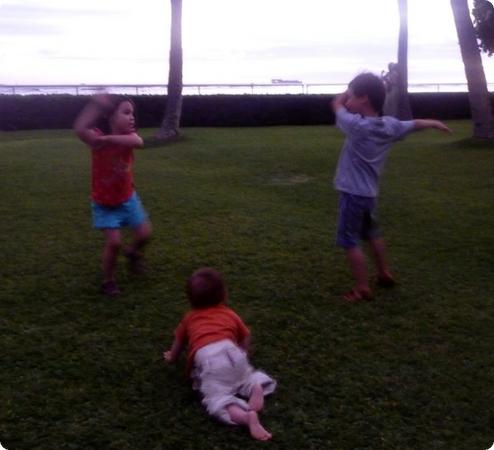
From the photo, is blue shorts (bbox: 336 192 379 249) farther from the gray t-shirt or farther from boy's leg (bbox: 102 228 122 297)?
boy's leg (bbox: 102 228 122 297)

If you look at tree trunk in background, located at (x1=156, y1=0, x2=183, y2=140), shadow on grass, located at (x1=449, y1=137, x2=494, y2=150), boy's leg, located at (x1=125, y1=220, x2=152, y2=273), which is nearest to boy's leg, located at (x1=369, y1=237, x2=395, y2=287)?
boy's leg, located at (x1=125, y1=220, x2=152, y2=273)

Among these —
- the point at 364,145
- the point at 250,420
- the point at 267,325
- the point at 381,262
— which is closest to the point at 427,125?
the point at 364,145

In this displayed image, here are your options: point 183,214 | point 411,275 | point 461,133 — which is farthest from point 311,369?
point 461,133

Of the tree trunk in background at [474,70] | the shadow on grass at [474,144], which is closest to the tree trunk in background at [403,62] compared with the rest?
the tree trunk in background at [474,70]

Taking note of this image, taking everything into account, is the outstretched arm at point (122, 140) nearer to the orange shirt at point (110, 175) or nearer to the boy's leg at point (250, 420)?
the orange shirt at point (110, 175)

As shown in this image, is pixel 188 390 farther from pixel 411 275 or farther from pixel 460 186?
pixel 460 186

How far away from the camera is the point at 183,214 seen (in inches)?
289

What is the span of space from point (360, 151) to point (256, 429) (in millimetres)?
2135

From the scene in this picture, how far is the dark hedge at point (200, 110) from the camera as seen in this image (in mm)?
21469

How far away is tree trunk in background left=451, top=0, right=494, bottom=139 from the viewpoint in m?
13.8

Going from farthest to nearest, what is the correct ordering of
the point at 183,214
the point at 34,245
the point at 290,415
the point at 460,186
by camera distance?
the point at 460,186 < the point at 183,214 < the point at 34,245 < the point at 290,415

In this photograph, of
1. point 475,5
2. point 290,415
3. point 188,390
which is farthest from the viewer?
point 475,5

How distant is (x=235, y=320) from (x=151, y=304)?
45.4 inches

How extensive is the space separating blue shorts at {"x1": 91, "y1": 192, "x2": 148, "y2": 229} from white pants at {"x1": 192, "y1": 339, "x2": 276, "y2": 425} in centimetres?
160
